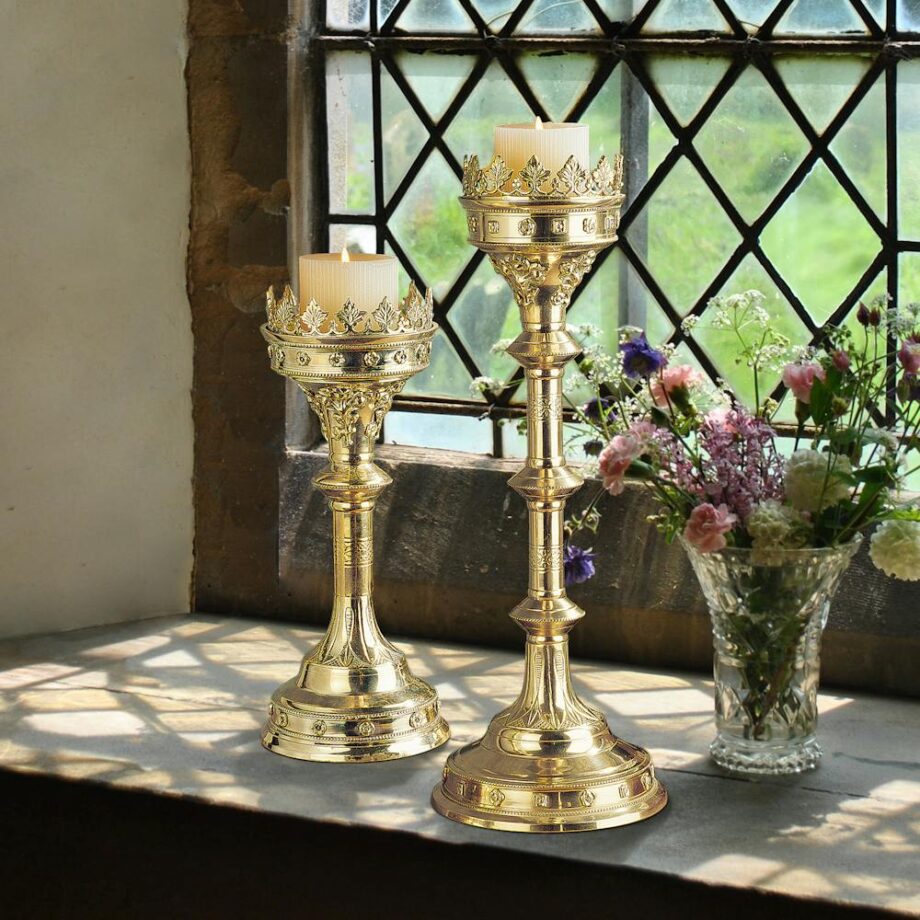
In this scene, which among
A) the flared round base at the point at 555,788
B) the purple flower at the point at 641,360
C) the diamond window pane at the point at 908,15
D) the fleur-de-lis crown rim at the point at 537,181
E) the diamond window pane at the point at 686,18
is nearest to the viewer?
the fleur-de-lis crown rim at the point at 537,181

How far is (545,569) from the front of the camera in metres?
2.00

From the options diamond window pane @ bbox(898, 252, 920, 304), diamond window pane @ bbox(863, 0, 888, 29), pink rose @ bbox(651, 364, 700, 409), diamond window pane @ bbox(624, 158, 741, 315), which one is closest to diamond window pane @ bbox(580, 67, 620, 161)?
diamond window pane @ bbox(624, 158, 741, 315)

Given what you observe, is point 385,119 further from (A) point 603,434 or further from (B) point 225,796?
(B) point 225,796

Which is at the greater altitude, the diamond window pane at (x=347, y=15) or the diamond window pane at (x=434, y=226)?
the diamond window pane at (x=347, y=15)

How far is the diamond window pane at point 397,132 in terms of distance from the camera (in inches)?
107

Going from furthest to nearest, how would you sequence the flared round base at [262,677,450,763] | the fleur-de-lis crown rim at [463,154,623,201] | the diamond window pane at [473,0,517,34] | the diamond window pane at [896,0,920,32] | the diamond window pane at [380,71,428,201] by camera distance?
the diamond window pane at [380,71,428,201] < the diamond window pane at [473,0,517,34] < the diamond window pane at [896,0,920,32] < the flared round base at [262,677,450,763] < the fleur-de-lis crown rim at [463,154,623,201]

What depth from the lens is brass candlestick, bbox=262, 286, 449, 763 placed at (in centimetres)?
210

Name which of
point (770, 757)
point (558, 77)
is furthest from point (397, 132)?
point (770, 757)

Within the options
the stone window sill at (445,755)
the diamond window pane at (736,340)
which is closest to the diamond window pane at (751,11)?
the diamond window pane at (736,340)

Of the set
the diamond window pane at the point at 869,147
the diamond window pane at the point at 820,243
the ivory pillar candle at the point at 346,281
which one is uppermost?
the diamond window pane at the point at 869,147

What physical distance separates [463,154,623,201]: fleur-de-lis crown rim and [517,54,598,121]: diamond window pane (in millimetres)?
743

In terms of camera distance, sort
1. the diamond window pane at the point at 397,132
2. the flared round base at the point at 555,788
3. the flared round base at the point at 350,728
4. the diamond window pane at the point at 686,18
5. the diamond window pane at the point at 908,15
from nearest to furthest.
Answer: the flared round base at the point at 555,788 → the flared round base at the point at 350,728 → the diamond window pane at the point at 908,15 → the diamond window pane at the point at 686,18 → the diamond window pane at the point at 397,132

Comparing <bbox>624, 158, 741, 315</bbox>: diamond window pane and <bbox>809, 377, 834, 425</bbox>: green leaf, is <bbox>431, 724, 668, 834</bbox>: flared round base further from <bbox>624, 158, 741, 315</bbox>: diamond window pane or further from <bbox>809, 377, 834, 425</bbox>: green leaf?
<bbox>624, 158, 741, 315</bbox>: diamond window pane

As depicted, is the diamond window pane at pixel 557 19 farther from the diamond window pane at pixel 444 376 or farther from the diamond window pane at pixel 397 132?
the diamond window pane at pixel 444 376
